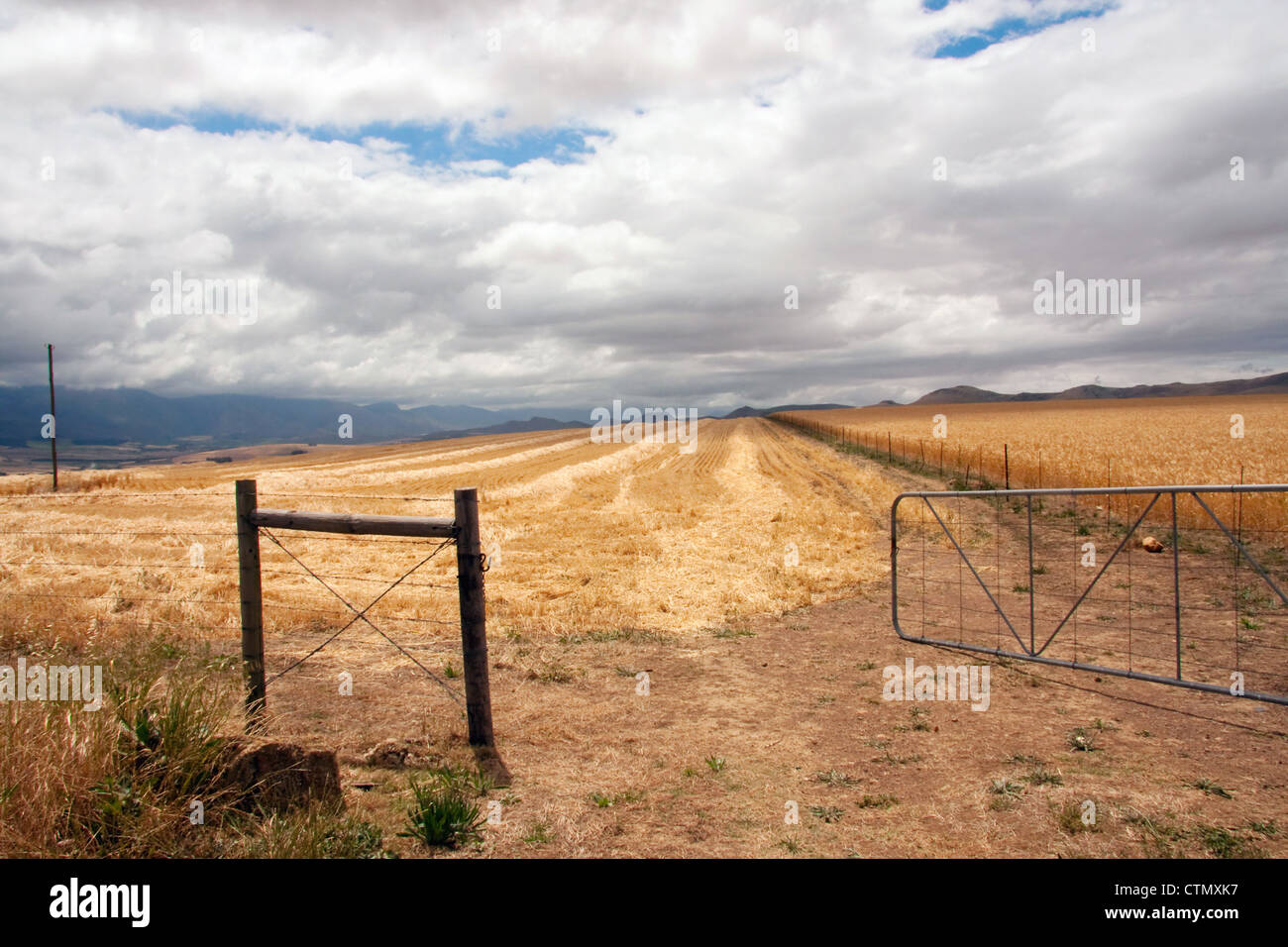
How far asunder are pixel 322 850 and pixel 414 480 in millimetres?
37296

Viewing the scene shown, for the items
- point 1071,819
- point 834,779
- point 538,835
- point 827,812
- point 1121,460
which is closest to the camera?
point 538,835

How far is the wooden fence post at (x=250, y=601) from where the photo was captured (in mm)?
6293

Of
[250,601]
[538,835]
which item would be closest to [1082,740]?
[538,835]

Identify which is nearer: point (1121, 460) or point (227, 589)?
point (227, 589)

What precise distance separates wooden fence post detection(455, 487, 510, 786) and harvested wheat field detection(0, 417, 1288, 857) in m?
0.17

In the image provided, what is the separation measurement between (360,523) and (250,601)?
48.7 inches

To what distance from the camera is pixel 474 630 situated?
5781 mm

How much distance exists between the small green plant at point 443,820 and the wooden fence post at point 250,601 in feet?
7.86

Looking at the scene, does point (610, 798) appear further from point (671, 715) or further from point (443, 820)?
point (671, 715)

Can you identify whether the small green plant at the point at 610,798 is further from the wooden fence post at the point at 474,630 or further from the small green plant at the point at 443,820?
the small green plant at the point at 443,820

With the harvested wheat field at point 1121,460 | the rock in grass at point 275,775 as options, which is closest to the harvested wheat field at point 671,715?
the rock in grass at point 275,775

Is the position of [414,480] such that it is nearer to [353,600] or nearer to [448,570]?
[448,570]
